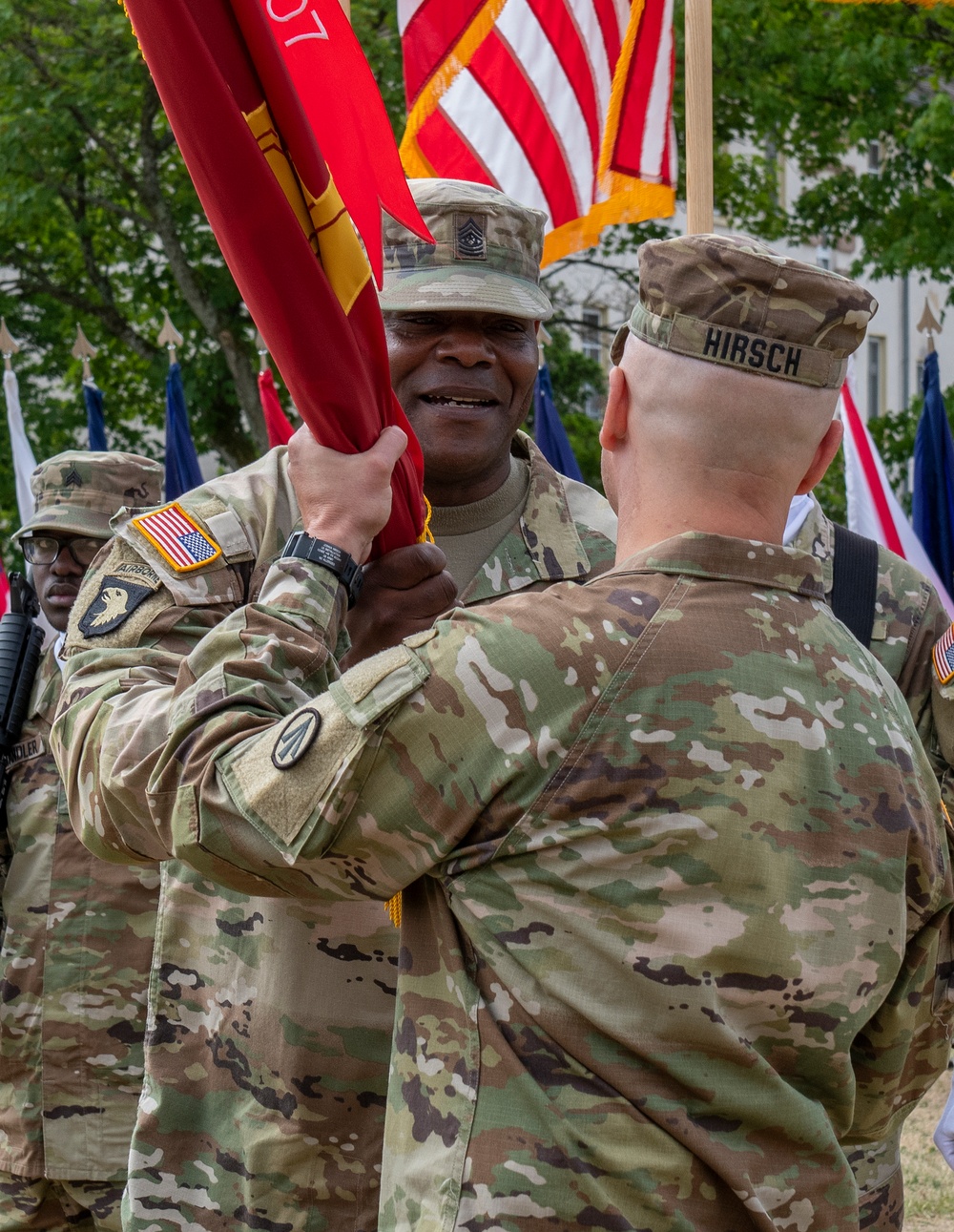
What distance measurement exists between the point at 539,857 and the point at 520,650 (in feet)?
0.75

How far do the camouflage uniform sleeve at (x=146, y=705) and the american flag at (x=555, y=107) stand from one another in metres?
4.12

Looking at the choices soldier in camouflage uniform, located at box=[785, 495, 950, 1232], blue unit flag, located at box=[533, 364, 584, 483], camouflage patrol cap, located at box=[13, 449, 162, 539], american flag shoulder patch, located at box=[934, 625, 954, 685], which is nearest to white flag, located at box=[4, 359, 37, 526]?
blue unit flag, located at box=[533, 364, 584, 483]

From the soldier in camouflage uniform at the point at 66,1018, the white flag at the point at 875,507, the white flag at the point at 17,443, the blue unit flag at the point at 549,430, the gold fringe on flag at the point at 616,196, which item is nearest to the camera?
the soldier in camouflage uniform at the point at 66,1018

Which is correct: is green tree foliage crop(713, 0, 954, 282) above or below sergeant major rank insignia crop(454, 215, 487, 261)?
above

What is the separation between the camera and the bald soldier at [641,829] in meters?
1.68

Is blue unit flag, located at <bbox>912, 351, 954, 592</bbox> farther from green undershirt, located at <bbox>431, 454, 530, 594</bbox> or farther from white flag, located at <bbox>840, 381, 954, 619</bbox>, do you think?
green undershirt, located at <bbox>431, 454, 530, 594</bbox>

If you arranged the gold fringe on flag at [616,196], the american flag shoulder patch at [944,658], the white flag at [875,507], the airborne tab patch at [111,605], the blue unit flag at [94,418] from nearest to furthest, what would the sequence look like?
the airborne tab patch at [111,605], the american flag shoulder patch at [944,658], the gold fringe on flag at [616,196], the white flag at [875,507], the blue unit flag at [94,418]

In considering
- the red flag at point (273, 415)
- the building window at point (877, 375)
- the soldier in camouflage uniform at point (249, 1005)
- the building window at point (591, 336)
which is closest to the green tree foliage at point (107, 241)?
the building window at point (591, 336)

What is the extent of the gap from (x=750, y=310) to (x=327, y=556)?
0.60 m

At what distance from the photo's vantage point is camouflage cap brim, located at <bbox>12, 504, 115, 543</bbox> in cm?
512

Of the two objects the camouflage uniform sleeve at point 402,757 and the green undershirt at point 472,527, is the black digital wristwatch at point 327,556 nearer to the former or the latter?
the camouflage uniform sleeve at point 402,757

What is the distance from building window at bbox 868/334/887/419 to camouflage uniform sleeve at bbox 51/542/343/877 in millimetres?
26729

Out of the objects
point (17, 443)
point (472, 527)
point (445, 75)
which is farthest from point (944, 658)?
point (17, 443)

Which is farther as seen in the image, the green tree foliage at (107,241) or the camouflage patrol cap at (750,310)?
the green tree foliage at (107,241)
